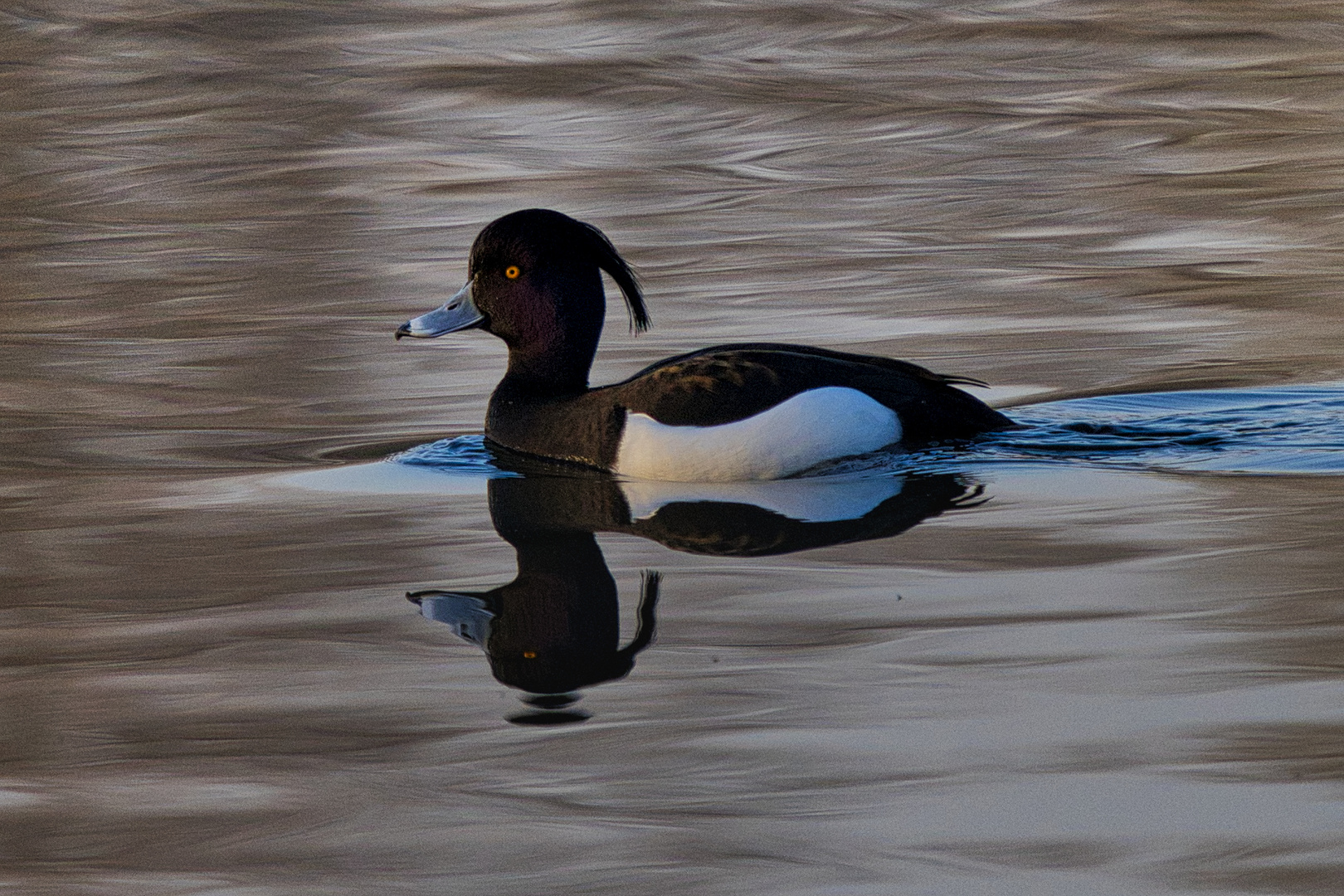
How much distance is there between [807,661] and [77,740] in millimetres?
1553

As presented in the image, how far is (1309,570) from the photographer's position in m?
4.63

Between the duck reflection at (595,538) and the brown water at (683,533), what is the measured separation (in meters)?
0.08

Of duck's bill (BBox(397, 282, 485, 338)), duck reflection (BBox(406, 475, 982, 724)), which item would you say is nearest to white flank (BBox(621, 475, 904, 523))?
duck reflection (BBox(406, 475, 982, 724))

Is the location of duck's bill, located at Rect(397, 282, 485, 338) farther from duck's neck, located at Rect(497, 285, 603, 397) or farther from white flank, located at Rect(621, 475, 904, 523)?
white flank, located at Rect(621, 475, 904, 523)

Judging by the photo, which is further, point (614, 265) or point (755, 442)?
point (614, 265)

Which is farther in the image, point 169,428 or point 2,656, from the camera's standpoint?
point 169,428

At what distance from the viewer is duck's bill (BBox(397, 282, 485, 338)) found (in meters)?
6.83

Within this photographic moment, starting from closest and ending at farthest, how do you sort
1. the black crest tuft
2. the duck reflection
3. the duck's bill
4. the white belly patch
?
the duck reflection → the white belly patch → the black crest tuft → the duck's bill

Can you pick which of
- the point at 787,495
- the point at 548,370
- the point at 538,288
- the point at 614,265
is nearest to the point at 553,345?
the point at 548,370

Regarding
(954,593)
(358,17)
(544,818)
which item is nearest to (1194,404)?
(954,593)

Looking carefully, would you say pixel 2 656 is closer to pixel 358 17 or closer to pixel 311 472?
pixel 311 472

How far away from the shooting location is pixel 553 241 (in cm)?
677

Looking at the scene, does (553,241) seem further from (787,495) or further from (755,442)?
(787,495)

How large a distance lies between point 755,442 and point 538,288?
1.19m
